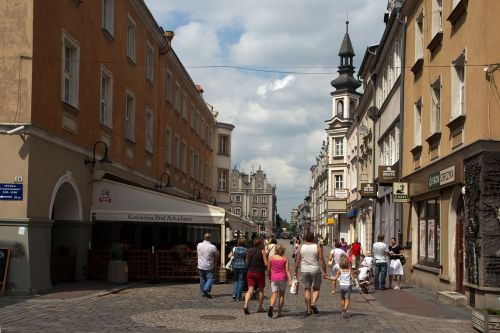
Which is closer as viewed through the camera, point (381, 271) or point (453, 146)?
point (453, 146)

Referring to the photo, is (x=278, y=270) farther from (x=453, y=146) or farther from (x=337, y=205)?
(x=337, y=205)

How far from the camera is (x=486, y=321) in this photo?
10.9 m

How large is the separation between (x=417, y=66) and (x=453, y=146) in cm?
519

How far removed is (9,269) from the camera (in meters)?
15.6

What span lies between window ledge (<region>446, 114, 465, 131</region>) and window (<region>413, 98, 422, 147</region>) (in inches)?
184

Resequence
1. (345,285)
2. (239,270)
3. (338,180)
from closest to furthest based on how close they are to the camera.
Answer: (345,285) < (239,270) < (338,180)

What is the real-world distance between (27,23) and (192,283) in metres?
9.72

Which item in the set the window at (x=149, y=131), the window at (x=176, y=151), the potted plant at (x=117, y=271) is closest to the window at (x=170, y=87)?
the window at (x=176, y=151)

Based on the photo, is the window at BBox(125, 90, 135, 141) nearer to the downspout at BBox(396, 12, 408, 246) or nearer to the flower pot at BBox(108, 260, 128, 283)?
the flower pot at BBox(108, 260, 128, 283)

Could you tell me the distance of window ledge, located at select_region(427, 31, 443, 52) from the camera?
59.4ft

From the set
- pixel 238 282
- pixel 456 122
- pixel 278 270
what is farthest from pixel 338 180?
pixel 278 270

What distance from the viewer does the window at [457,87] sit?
16422mm

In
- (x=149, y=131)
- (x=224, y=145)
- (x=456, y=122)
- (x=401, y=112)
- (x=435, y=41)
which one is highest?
(x=224, y=145)

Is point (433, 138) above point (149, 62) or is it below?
below
